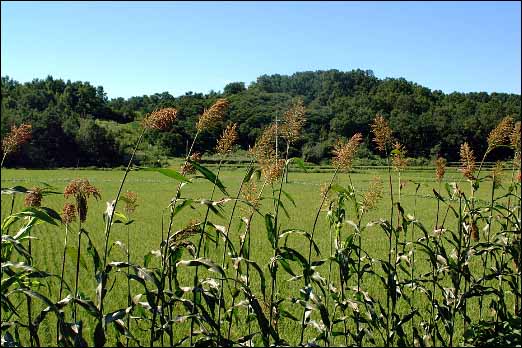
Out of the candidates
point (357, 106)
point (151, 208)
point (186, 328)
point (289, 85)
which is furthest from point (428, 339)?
point (289, 85)

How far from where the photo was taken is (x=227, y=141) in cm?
251

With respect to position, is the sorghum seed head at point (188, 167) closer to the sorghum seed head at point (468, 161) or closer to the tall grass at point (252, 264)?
the tall grass at point (252, 264)

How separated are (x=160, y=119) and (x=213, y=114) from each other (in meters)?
0.24

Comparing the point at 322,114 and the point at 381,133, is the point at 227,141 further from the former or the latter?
the point at 322,114

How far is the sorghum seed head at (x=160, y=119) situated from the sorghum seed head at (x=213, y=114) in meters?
0.15

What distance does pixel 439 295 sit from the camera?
25.4ft

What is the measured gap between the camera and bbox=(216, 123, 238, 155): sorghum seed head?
8.17ft

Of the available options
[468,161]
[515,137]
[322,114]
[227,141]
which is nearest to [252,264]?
[227,141]

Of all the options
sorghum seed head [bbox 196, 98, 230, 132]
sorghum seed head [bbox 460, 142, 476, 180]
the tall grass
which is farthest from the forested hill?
sorghum seed head [bbox 196, 98, 230, 132]

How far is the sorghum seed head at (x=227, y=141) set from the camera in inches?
98.0

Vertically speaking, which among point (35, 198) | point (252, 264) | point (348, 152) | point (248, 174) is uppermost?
point (348, 152)

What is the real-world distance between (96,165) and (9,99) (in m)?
38.3

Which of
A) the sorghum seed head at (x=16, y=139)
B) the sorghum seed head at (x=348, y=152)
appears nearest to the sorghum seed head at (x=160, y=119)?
the sorghum seed head at (x=16, y=139)

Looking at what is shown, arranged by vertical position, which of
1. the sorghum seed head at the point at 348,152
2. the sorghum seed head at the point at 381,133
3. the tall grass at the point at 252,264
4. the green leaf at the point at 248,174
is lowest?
the tall grass at the point at 252,264
